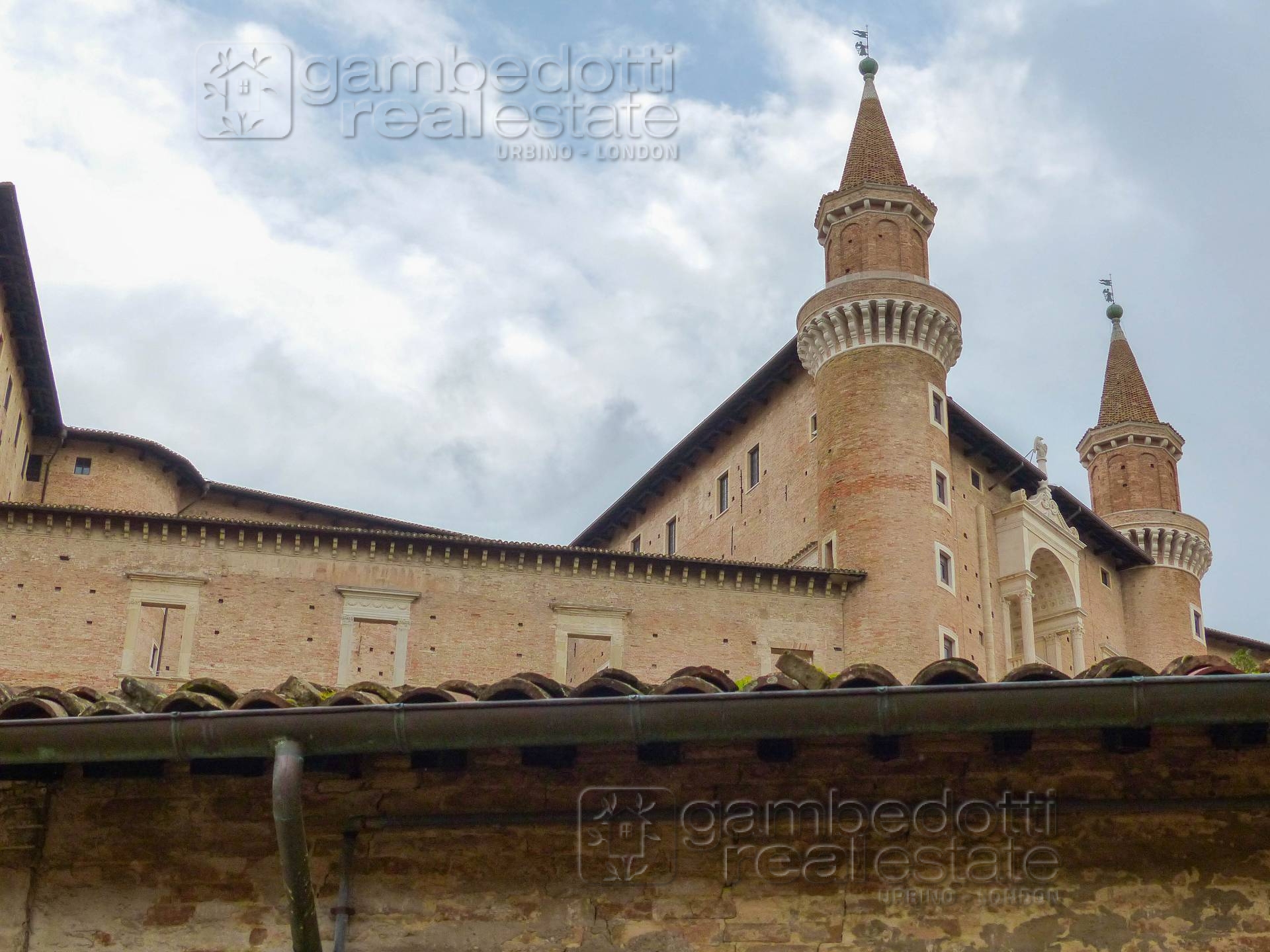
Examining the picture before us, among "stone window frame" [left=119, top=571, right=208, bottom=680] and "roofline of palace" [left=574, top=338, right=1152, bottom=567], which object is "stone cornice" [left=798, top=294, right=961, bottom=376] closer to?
"roofline of palace" [left=574, top=338, right=1152, bottom=567]

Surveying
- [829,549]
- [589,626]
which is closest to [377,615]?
[589,626]

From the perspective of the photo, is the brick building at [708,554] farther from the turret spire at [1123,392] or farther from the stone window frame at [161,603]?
the turret spire at [1123,392]

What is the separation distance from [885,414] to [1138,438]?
1665 cm

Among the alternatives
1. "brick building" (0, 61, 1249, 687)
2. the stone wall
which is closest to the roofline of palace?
"brick building" (0, 61, 1249, 687)

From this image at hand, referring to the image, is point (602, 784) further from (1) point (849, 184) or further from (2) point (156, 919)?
(1) point (849, 184)

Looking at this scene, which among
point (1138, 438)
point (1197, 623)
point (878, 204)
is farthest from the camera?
point (1138, 438)

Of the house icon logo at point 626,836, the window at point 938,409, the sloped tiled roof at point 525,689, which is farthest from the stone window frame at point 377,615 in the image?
the sloped tiled roof at point 525,689

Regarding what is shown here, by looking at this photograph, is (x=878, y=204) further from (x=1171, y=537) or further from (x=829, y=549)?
(x=1171, y=537)

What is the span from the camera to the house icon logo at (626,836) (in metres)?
6.59

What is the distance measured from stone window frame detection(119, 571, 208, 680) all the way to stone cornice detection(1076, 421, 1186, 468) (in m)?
28.9

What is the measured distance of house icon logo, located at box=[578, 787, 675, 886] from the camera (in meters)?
6.59

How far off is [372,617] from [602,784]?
22.7m

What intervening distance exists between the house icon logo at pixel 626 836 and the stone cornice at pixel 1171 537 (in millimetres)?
38948

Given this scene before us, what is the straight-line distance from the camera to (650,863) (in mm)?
6609
